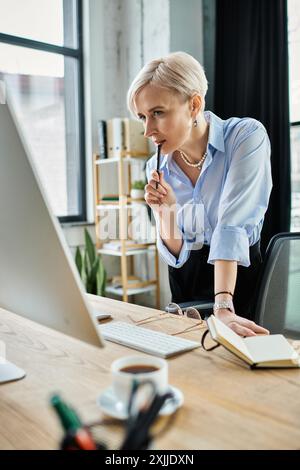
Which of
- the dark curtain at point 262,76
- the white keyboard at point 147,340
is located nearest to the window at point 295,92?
the dark curtain at point 262,76

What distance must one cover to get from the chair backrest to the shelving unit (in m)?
2.07

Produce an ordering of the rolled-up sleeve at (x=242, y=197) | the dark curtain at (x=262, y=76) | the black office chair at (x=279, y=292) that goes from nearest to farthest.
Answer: the rolled-up sleeve at (x=242, y=197)
the black office chair at (x=279, y=292)
the dark curtain at (x=262, y=76)

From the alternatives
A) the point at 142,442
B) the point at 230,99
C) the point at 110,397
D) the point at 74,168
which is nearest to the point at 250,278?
the point at 110,397

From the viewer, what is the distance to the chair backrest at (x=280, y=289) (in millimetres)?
1456

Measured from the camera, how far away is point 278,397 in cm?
72

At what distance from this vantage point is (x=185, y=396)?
72 centimetres

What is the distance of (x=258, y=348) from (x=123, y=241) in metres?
2.63

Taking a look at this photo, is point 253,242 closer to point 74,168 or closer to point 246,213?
point 246,213

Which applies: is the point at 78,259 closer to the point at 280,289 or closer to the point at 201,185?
the point at 201,185

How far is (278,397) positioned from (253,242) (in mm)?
907

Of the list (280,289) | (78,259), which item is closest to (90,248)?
(78,259)

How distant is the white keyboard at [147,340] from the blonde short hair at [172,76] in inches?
27.4

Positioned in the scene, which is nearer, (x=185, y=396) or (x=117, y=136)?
(x=185, y=396)

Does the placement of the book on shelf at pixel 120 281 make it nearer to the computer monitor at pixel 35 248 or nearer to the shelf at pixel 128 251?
the shelf at pixel 128 251
